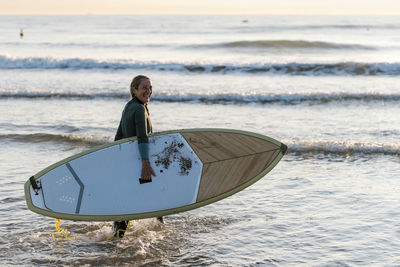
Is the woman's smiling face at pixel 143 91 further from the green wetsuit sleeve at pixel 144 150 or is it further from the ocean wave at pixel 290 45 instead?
the ocean wave at pixel 290 45

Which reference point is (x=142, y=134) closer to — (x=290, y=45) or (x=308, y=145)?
(x=308, y=145)

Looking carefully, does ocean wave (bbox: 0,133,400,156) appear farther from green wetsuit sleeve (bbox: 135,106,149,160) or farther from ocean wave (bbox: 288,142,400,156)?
green wetsuit sleeve (bbox: 135,106,149,160)

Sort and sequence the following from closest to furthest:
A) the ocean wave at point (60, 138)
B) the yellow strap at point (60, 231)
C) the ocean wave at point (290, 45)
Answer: the yellow strap at point (60, 231) → the ocean wave at point (60, 138) → the ocean wave at point (290, 45)

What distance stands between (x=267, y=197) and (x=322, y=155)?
8.08 feet

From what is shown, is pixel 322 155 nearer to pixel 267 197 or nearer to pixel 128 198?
pixel 267 197

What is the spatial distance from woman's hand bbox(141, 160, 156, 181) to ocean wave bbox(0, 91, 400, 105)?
9.24m

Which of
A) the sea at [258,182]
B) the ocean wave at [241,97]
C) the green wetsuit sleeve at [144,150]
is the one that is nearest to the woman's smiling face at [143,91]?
the green wetsuit sleeve at [144,150]

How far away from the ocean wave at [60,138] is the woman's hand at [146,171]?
4599 mm

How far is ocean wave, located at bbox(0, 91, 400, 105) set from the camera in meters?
14.2

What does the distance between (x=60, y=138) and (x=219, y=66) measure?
13.2 meters

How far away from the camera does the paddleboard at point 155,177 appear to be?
4.88 metres

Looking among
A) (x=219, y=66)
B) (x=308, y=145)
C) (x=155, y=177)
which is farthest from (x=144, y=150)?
(x=219, y=66)

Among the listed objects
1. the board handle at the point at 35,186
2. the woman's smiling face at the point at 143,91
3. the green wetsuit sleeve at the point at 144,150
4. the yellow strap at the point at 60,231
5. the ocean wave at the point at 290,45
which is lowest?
the yellow strap at the point at 60,231

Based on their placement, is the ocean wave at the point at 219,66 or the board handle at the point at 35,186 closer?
the board handle at the point at 35,186
